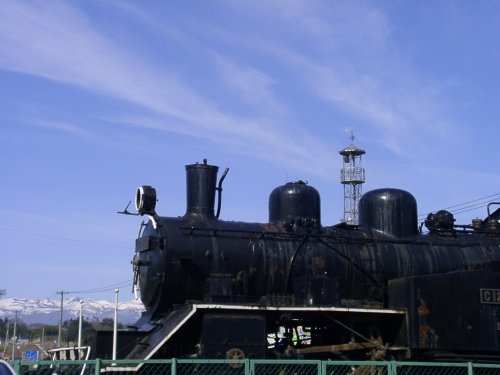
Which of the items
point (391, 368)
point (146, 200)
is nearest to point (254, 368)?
point (391, 368)

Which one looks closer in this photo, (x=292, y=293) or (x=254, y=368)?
(x=254, y=368)

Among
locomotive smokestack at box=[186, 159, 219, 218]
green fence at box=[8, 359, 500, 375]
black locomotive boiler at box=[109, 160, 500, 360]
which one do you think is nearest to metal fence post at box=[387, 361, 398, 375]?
green fence at box=[8, 359, 500, 375]

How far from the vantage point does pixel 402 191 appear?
15.4m

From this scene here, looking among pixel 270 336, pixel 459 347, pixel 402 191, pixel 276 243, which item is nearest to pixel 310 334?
pixel 270 336

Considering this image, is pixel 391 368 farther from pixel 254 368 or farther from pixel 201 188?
pixel 201 188

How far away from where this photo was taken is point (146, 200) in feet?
44.4

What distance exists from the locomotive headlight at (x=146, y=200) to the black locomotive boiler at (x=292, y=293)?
0.06 feet

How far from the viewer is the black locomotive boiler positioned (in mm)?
12203

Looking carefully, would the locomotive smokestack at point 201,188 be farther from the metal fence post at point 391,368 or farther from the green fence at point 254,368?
the metal fence post at point 391,368

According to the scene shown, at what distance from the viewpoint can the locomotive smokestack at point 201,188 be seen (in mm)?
13953

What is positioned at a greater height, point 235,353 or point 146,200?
point 146,200

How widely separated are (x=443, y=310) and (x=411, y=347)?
85 cm

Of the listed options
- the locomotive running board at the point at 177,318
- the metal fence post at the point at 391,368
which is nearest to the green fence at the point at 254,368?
the metal fence post at the point at 391,368

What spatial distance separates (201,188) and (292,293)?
8.62 ft
